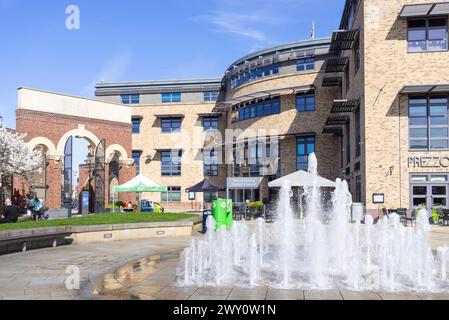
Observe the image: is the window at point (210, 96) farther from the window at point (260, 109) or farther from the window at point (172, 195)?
the window at point (172, 195)

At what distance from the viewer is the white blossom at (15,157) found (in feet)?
93.5

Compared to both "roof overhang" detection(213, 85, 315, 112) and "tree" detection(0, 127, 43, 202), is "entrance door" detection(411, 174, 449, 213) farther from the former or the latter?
"tree" detection(0, 127, 43, 202)

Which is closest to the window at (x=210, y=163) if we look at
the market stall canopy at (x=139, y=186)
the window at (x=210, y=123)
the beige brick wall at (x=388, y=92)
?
the window at (x=210, y=123)

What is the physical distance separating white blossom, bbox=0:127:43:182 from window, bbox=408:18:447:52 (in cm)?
2222

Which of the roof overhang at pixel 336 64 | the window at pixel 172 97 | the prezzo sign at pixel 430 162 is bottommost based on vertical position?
the prezzo sign at pixel 430 162

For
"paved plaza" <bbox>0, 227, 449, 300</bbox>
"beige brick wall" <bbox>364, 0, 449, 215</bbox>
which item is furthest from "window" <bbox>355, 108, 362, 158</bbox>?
"paved plaza" <bbox>0, 227, 449, 300</bbox>

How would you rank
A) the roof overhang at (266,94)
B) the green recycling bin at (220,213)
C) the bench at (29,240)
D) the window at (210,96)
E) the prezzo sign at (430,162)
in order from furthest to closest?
the window at (210,96), the roof overhang at (266,94), the prezzo sign at (430,162), the green recycling bin at (220,213), the bench at (29,240)

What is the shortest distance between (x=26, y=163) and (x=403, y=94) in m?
21.4

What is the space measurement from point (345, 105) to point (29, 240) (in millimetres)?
19275

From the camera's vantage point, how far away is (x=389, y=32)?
23922mm

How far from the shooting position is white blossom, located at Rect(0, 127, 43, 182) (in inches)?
1122

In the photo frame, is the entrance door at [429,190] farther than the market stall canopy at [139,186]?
No

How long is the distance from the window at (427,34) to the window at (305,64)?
14270 mm
